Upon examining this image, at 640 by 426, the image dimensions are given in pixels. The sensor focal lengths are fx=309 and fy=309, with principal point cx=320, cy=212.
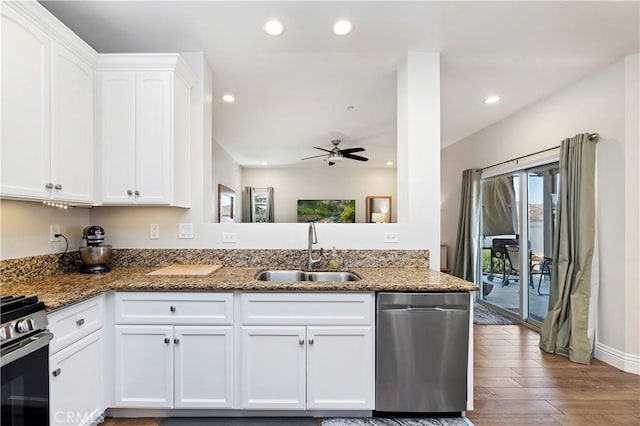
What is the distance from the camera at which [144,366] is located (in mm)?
1887

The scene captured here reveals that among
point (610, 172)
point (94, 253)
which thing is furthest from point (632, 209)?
point (94, 253)

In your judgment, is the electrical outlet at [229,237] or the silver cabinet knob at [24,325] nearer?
the silver cabinet knob at [24,325]

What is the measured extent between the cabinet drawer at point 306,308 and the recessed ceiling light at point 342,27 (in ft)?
6.06

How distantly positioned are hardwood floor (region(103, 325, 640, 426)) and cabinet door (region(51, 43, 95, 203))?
58.6 inches

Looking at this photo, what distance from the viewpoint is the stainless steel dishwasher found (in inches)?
73.7

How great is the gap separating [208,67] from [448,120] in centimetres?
315

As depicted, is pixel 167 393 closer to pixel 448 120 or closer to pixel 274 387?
pixel 274 387

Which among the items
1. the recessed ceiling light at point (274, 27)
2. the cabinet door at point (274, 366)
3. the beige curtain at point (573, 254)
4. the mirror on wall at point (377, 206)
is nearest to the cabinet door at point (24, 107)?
the recessed ceiling light at point (274, 27)

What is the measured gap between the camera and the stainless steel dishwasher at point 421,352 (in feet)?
6.15

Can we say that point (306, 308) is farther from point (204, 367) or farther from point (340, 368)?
point (204, 367)

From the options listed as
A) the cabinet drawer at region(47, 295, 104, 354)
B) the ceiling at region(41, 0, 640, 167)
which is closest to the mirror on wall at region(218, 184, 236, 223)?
the ceiling at region(41, 0, 640, 167)

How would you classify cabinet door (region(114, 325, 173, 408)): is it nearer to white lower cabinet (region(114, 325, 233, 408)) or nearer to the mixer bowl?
white lower cabinet (region(114, 325, 233, 408))

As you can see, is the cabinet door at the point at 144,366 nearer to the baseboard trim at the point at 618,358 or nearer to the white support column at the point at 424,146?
the white support column at the point at 424,146

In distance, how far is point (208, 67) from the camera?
2.71 meters
